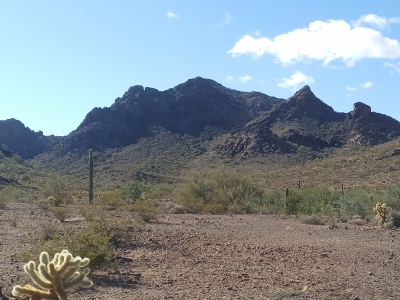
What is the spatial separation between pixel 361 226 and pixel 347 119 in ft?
221

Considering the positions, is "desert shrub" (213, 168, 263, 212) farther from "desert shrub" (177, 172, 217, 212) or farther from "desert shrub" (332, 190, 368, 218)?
"desert shrub" (332, 190, 368, 218)

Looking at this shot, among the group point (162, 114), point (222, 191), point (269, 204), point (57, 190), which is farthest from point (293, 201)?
point (162, 114)

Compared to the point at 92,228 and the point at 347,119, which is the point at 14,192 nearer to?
the point at 92,228

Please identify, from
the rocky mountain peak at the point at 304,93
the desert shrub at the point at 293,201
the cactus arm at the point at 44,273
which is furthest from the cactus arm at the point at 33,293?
the rocky mountain peak at the point at 304,93

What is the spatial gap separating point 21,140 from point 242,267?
95.3m

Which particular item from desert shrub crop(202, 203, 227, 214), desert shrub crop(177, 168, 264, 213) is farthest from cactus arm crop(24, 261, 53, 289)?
desert shrub crop(177, 168, 264, 213)

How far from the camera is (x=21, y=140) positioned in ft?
322

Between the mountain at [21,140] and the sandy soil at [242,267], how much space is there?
82526mm

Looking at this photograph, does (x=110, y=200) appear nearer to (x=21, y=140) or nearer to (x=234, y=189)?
(x=234, y=189)

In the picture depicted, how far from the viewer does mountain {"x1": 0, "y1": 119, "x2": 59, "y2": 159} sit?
94.2m

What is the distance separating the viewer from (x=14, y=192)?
1421 inches

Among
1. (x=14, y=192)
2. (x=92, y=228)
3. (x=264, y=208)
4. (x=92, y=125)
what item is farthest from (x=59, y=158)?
(x=92, y=228)

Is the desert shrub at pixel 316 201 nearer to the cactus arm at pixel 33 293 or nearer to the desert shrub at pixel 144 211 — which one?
the desert shrub at pixel 144 211

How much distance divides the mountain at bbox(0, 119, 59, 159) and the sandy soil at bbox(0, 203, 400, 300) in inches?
3249
